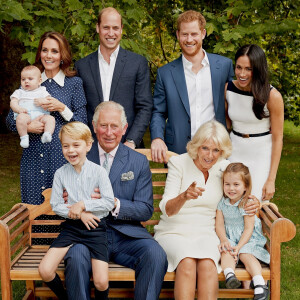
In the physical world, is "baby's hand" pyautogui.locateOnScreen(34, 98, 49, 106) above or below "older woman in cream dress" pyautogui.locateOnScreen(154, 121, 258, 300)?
above

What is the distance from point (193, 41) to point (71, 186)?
64.7 inches

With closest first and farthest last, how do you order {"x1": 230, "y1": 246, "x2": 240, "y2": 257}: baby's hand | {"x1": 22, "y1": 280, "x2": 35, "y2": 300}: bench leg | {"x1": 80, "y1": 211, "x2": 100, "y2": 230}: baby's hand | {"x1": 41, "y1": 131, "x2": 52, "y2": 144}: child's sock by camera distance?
{"x1": 80, "y1": 211, "x2": 100, "y2": 230}: baby's hand
{"x1": 230, "y1": 246, "x2": 240, "y2": 257}: baby's hand
{"x1": 41, "y1": 131, "x2": 52, "y2": 144}: child's sock
{"x1": 22, "y1": 280, "x2": 35, "y2": 300}: bench leg

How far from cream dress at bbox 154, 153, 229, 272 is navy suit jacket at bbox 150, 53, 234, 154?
49 centimetres

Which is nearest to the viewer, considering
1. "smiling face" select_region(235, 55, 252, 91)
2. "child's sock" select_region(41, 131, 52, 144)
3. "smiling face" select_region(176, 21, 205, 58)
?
"smiling face" select_region(235, 55, 252, 91)

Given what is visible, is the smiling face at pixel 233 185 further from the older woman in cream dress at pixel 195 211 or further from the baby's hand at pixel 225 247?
the baby's hand at pixel 225 247

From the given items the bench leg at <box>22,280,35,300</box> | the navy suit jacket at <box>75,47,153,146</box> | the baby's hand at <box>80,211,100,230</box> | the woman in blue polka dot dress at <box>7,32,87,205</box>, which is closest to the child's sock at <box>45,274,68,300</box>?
the baby's hand at <box>80,211,100,230</box>

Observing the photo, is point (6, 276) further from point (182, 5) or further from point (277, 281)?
point (182, 5)

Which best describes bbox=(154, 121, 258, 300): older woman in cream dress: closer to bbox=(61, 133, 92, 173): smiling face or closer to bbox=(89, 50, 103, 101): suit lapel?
bbox=(61, 133, 92, 173): smiling face

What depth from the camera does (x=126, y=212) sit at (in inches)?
150

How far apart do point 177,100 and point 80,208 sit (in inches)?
58.4

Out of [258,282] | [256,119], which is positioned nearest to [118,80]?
[256,119]

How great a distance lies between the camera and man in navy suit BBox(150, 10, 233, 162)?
14.9 ft

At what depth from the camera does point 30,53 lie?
6207 millimetres

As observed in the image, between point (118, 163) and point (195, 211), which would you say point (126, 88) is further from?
point (195, 211)
